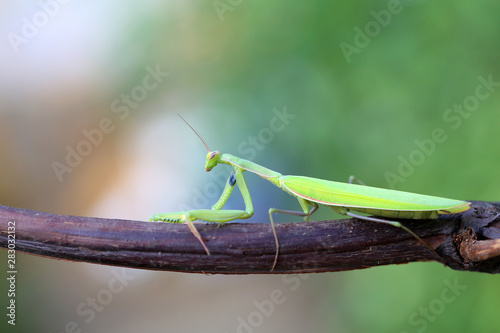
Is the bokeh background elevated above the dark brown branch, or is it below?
above

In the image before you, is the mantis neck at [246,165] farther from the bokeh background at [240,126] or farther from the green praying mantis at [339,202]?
the bokeh background at [240,126]

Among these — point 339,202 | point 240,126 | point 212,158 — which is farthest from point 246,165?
point 240,126

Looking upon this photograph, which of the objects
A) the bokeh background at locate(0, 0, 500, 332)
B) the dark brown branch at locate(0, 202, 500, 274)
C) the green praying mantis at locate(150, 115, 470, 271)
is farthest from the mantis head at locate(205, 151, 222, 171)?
the bokeh background at locate(0, 0, 500, 332)

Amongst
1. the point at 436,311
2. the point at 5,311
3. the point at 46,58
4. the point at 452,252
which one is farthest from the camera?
the point at 46,58

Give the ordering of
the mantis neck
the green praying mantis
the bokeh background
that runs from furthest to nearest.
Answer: the bokeh background
the mantis neck
the green praying mantis

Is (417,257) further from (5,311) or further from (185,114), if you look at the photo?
(5,311)

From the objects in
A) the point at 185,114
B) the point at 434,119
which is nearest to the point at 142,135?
the point at 185,114

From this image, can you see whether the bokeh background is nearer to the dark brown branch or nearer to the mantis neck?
the mantis neck
